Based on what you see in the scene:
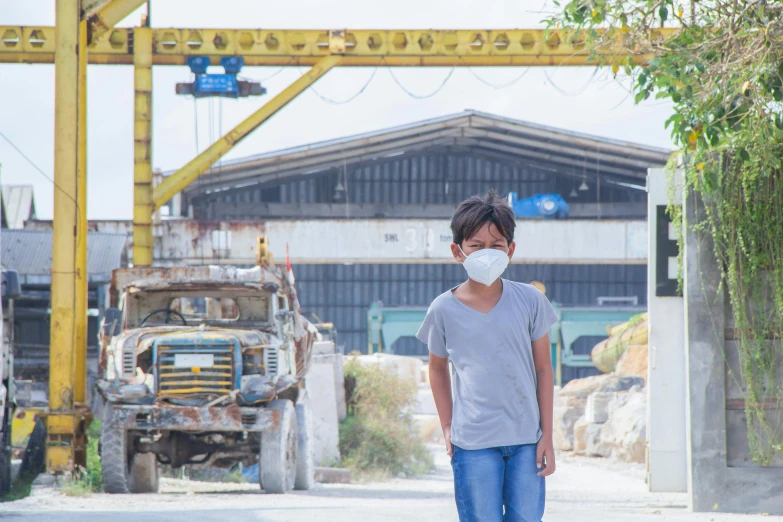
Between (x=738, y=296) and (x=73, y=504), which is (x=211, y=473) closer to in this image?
(x=73, y=504)

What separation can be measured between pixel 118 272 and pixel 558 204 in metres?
22.7

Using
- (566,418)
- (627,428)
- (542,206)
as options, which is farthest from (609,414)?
(542,206)

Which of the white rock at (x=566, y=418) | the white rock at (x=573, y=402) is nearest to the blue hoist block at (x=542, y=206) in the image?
the white rock at (x=573, y=402)

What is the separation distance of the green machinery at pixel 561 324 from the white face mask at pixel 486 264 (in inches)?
1203

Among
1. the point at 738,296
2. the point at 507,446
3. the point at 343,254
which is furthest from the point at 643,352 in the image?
the point at 507,446

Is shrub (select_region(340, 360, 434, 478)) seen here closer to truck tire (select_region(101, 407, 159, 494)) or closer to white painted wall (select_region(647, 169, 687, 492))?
truck tire (select_region(101, 407, 159, 494))

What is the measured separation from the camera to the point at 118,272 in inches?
506

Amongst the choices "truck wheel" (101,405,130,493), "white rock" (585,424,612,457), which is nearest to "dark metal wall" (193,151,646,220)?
"white rock" (585,424,612,457)

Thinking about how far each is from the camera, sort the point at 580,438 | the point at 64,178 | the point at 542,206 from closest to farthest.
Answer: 1. the point at 64,178
2. the point at 580,438
3. the point at 542,206

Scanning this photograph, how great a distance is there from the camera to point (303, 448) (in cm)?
1295

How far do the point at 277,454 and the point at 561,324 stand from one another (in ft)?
80.2

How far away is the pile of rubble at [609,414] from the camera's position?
18734 millimetres

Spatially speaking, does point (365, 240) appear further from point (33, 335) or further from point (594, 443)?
point (594, 443)

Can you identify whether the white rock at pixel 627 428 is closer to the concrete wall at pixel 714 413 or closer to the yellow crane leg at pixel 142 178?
the yellow crane leg at pixel 142 178
